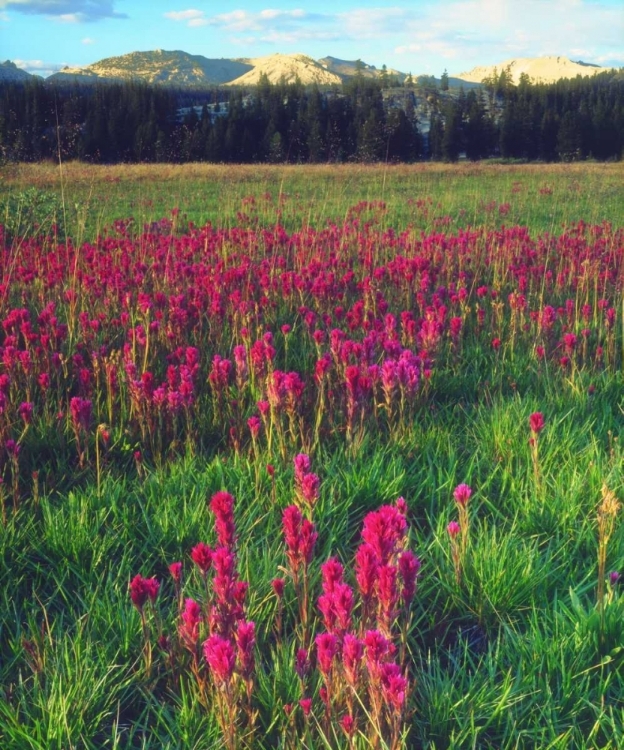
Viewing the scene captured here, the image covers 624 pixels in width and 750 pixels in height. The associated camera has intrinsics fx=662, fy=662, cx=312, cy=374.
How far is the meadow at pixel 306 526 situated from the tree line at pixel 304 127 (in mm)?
39681

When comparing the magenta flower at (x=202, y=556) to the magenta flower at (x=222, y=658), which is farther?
the magenta flower at (x=202, y=556)

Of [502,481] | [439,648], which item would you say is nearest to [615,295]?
[502,481]

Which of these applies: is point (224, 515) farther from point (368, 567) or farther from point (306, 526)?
point (368, 567)

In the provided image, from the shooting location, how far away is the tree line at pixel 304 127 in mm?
50906

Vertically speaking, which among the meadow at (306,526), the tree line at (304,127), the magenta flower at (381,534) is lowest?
the meadow at (306,526)

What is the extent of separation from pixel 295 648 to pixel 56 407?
2368 millimetres

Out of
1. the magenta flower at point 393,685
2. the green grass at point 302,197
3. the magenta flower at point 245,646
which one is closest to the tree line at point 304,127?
the green grass at point 302,197

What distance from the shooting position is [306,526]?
1755 mm

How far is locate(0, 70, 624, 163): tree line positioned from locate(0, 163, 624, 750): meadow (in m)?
39.7

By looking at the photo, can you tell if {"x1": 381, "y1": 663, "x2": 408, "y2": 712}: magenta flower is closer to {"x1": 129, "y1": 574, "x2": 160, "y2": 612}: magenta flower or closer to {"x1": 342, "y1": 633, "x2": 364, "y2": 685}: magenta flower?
{"x1": 342, "y1": 633, "x2": 364, "y2": 685}: magenta flower

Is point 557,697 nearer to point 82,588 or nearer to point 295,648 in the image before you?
point 295,648

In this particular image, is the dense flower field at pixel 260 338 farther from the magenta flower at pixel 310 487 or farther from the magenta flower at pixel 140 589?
the magenta flower at pixel 140 589

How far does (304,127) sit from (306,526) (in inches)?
2312

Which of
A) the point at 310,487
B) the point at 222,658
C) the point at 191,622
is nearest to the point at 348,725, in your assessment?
the point at 222,658
